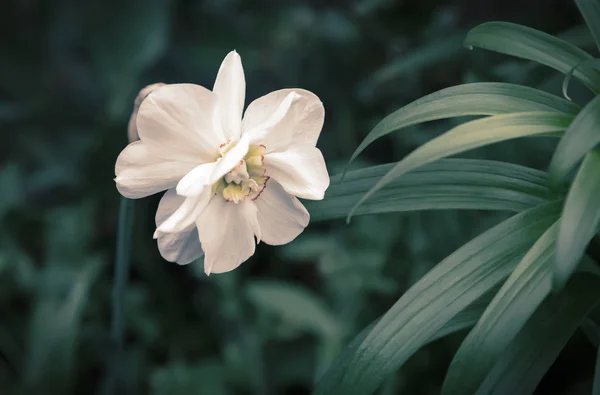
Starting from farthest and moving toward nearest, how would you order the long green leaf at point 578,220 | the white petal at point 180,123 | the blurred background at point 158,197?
the blurred background at point 158,197, the white petal at point 180,123, the long green leaf at point 578,220

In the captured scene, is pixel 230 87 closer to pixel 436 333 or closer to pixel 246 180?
pixel 246 180

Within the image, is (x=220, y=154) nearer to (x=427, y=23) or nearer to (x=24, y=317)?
(x=24, y=317)

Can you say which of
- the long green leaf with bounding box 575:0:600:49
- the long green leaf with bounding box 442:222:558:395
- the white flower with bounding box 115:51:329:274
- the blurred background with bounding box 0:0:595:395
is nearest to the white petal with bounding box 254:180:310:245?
the white flower with bounding box 115:51:329:274

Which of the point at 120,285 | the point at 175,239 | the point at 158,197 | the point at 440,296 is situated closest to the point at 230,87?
the point at 175,239

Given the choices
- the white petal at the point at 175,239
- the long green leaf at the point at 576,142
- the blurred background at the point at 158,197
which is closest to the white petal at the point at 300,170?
the white petal at the point at 175,239

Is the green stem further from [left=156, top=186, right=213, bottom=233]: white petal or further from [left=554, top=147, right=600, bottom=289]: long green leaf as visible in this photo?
[left=554, top=147, right=600, bottom=289]: long green leaf

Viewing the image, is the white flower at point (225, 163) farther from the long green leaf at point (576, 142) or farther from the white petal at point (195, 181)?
the long green leaf at point (576, 142)
